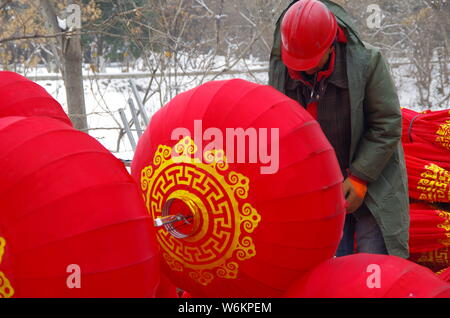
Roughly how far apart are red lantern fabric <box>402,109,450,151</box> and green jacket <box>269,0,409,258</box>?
56.3 inches

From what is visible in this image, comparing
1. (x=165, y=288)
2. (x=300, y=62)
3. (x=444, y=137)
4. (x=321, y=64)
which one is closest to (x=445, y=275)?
(x=444, y=137)

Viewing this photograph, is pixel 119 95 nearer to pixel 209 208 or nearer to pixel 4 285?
pixel 209 208

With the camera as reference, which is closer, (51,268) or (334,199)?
(51,268)

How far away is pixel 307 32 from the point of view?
1673 millimetres

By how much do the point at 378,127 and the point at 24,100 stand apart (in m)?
1.30

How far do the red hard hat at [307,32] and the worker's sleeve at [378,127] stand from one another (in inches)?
14.1

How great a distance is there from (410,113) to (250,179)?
2758 mm

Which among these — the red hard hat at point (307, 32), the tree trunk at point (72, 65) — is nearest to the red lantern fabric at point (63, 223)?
the red hard hat at point (307, 32)

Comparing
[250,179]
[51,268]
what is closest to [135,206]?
[51,268]

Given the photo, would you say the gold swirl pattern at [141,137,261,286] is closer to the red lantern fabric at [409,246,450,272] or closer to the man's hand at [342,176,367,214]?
the man's hand at [342,176,367,214]

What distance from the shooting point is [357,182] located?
210 cm

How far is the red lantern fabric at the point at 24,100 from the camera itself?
157 centimetres

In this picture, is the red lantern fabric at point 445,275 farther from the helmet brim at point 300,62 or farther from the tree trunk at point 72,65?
the tree trunk at point 72,65
